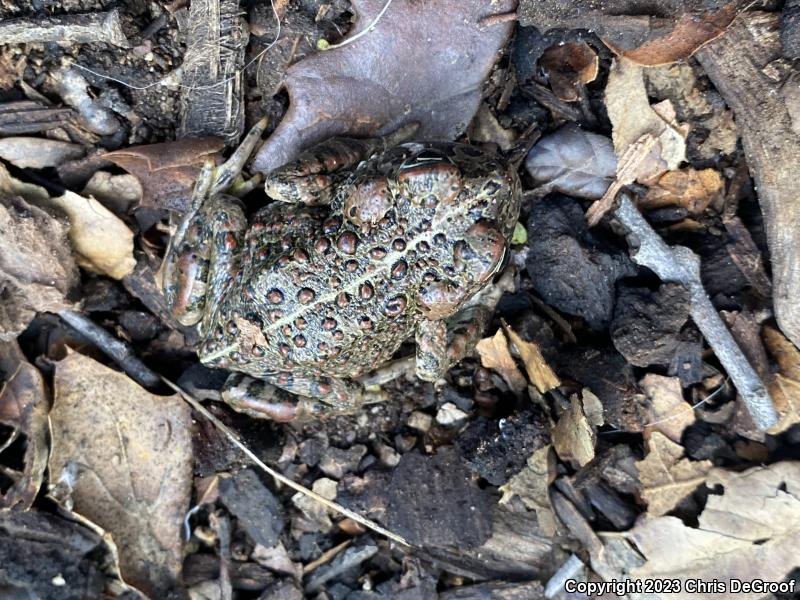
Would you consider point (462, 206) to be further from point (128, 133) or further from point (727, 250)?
point (128, 133)

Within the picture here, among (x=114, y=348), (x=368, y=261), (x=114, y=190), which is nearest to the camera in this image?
(x=368, y=261)

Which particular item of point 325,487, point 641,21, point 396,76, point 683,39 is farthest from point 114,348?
point 683,39

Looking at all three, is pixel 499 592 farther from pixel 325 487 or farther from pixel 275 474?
pixel 275 474

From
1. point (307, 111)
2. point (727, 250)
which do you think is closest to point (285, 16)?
point (307, 111)

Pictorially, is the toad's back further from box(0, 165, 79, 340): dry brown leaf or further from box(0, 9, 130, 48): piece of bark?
box(0, 9, 130, 48): piece of bark

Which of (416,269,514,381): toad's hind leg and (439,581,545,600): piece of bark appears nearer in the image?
(416,269,514,381): toad's hind leg

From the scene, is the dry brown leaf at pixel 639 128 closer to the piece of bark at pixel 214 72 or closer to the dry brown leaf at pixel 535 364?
the dry brown leaf at pixel 535 364

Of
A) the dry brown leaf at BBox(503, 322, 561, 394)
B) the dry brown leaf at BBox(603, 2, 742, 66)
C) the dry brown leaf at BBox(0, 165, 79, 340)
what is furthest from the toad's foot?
the dry brown leaf at BBox(603, 2, 742, 66)
